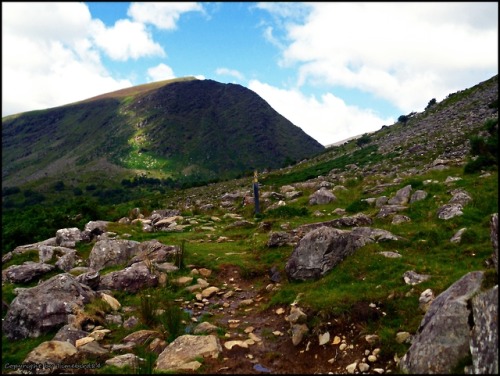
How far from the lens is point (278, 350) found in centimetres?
1034

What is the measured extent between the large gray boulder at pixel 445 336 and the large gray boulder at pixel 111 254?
14271 millimetres

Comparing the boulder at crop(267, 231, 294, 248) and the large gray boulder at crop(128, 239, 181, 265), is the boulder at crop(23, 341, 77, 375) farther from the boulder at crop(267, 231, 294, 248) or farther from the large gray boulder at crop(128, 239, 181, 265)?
the boulder at crop(267, 231, 294, 248)

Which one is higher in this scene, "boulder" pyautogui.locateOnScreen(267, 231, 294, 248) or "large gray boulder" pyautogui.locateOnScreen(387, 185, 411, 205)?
"large gray boulder" pyautogui.locateOnScreen(387, 185, 411, 205)

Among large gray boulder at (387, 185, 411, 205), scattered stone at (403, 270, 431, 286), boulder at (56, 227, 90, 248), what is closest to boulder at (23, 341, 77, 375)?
scattered stone at (403, 270, 431, 286)

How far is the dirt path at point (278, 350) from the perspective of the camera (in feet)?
30.0

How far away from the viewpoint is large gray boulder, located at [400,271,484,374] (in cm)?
725

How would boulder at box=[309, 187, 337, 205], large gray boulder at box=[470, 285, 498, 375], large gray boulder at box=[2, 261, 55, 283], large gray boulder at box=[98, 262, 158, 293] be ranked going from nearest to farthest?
large gray boulder at box=[470, 285, 498, 375] → large gray boulder at box=[98, 262, 158, 293] → large gray boulder at box=[2, 261, 55, 283] → boulder at box=[309, 187, 337, 205]

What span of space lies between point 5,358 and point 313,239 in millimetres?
10547

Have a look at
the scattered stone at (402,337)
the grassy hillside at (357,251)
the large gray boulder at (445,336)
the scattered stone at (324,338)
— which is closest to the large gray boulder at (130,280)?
the grassy hillside at (357,251)

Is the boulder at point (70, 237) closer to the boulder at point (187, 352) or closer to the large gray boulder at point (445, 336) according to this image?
the boulder at point (187, 352)

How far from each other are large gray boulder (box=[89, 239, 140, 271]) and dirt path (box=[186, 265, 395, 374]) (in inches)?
303

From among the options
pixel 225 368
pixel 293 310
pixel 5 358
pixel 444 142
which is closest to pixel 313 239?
pixel 293 310

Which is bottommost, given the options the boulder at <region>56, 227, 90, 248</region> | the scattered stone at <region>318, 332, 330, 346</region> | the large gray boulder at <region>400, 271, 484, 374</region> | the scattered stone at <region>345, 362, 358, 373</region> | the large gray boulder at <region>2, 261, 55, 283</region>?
the scattered stone at <region>345, 362, 358, 373</region>

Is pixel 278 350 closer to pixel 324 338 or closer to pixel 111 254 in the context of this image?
pixel 324 338
